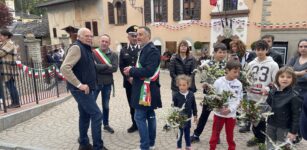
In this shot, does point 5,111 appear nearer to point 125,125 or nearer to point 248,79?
point 125,125

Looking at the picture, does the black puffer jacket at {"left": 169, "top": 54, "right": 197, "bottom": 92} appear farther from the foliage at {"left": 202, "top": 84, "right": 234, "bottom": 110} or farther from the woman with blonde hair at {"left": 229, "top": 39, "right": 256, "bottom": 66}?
the woman with blonde hair at {"left": 229, "top": 39, "right": 256, "bottom": 66}

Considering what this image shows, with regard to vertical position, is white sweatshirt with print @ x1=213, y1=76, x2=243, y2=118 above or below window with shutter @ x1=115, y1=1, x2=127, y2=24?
below

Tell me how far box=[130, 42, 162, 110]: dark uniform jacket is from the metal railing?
3686 millimetres

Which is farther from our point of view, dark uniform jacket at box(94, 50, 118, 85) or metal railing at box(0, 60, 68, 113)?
metal railing at box(0, 60, 68, 113)

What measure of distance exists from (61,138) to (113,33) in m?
17.2

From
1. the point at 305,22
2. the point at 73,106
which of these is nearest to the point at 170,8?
the point at 305,22

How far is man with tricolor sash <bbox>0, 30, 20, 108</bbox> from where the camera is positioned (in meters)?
5.89

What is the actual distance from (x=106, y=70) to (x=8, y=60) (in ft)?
9.37

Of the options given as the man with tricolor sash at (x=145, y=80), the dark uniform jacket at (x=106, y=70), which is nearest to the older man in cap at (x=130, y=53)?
the dark uniform jacket at (x=106, y=70)

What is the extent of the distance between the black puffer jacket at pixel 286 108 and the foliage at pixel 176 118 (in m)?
1.20

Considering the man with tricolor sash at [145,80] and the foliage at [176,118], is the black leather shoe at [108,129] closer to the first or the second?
the man with tricolor sash at [145,80]

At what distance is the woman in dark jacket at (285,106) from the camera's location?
318cm

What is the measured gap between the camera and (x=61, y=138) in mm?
4977

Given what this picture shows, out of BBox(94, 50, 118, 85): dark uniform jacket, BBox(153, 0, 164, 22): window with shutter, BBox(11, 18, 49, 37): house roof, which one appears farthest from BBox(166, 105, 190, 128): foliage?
BBox(11, 18, 49, 37): house roof
